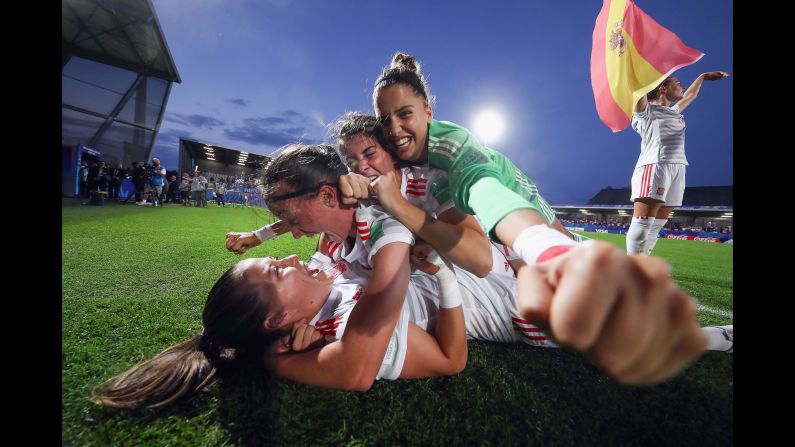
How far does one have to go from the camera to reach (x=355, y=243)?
1.44m

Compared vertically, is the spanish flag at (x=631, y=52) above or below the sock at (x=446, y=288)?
above

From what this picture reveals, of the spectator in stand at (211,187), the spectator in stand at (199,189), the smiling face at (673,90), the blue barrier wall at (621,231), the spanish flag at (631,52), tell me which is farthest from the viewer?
the blue barrier wall at (621,231)

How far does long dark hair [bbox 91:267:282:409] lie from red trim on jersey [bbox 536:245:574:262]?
1.02 meters

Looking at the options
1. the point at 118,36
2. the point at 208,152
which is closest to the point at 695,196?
the point at 208,152

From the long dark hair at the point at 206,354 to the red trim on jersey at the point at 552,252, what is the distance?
102 cm

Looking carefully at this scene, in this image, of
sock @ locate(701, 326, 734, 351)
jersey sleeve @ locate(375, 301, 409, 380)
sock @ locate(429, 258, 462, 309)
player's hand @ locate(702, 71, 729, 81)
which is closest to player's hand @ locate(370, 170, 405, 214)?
sock @ locate(429, 258, 462, 309)

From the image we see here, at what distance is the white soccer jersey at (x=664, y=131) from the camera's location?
2.61m

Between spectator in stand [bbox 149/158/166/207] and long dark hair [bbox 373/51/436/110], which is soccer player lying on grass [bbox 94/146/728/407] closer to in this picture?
long dark hair [bbox 373/51/436/110]

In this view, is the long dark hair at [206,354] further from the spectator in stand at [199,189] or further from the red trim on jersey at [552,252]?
the spectator in stand at [199,189]

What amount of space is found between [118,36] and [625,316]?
15.6 metres

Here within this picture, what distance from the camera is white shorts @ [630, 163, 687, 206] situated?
263 cm

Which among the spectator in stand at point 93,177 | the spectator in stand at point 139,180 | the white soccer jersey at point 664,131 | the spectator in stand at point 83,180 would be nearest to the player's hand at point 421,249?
the white soccer jersey at point 664,131

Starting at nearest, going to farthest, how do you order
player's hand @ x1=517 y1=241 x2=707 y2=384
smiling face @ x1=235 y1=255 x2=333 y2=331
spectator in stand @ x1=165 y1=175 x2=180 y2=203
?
player's hand @ x1=517 y1=241 x2=707 y2=384 < smiling face @ x1=235 y1=255 x2=333 y2=331 < spectator in stand @ x1=165 y1=175 x2=180 y2=203
